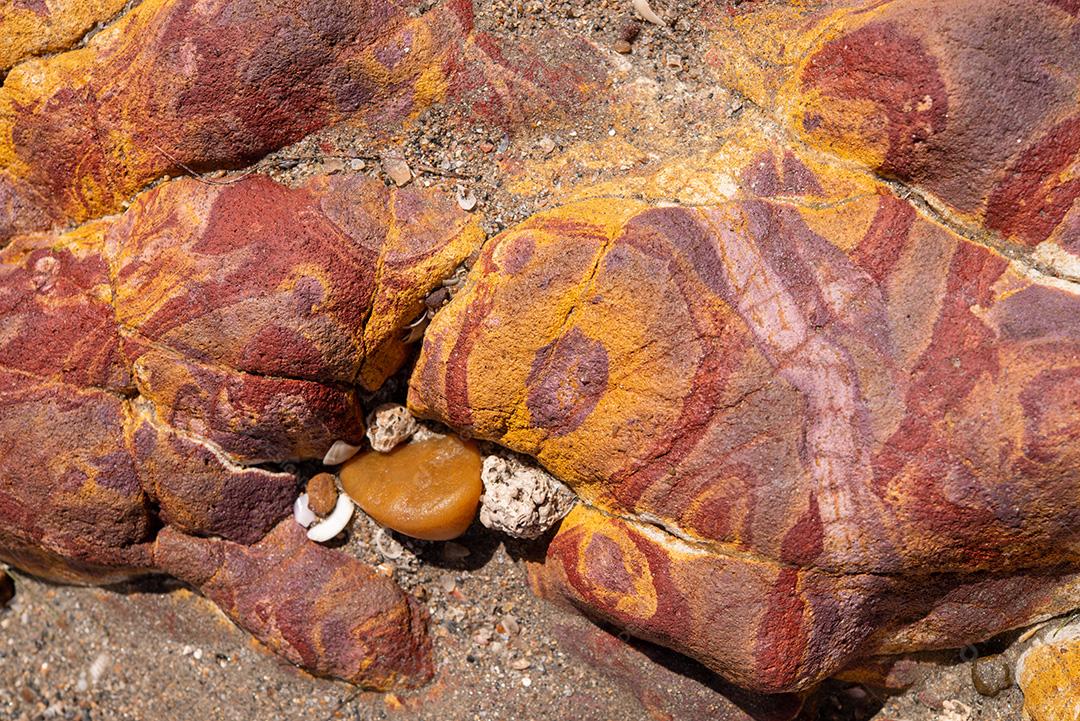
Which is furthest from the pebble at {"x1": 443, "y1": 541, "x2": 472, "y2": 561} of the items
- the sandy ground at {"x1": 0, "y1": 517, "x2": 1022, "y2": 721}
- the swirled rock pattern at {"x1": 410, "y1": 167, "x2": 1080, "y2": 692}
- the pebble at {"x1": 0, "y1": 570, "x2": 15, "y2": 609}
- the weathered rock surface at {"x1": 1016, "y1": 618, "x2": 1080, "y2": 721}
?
the pebble at {"x1": 0, "y1": 570, "x2": 15, "y2": 609}

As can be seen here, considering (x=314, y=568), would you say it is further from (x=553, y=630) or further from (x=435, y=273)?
(x=435, y=273)

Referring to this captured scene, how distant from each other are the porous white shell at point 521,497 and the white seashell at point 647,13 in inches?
53.0

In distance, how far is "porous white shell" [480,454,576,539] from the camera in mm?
2410

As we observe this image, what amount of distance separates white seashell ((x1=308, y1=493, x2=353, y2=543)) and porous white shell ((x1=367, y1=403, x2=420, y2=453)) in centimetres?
25

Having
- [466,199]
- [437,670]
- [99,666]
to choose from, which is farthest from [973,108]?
[99,666]

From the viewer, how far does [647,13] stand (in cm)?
252

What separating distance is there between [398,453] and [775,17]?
1.67 metres

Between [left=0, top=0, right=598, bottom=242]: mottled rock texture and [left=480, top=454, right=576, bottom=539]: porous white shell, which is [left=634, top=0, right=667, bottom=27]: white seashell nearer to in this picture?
[left=0, top=0, right=598, bottom=242]: mottled rock texture

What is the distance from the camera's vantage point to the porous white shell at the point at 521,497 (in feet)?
7.91

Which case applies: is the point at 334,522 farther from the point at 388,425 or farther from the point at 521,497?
the point at 521,497

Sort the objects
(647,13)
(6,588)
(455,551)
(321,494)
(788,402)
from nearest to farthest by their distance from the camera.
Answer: (788,402) < (647,13) < (321,494) < (455,551) < (6,588)

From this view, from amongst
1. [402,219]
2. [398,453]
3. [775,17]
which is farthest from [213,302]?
[775,17]

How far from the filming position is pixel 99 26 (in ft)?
8.32

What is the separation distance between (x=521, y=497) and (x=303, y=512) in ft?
2.43
